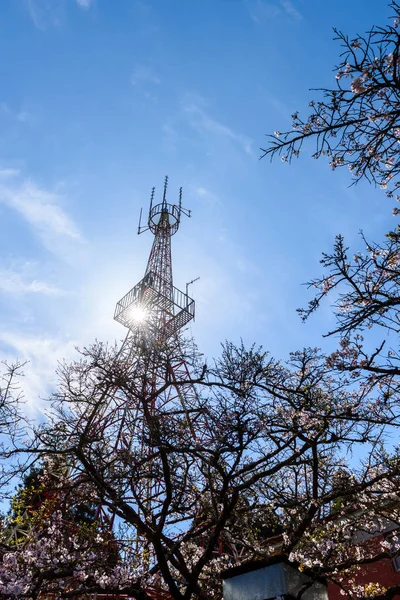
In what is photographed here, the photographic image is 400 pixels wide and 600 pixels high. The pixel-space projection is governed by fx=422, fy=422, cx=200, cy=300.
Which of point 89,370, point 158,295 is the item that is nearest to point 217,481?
point 89,370

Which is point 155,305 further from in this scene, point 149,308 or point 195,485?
point 195,485

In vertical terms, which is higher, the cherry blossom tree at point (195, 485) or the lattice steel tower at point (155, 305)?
the lattice steel tower at point (155, 305)

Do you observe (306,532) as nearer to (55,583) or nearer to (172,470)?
(172,470)

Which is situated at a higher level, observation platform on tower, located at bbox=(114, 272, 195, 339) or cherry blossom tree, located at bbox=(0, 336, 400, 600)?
observation platform on tower, located at bbox=(114, 272, 195, 339)

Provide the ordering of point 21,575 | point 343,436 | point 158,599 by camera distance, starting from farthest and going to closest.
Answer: point 158,599
point 21,575
point 343,436

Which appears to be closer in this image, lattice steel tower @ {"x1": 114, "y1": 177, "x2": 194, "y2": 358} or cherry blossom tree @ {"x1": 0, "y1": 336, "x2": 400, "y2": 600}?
cherry blossom tree @ {"x1": 0, "y1": 336, "x2": 400, "y2": 600}

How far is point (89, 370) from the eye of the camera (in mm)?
8852

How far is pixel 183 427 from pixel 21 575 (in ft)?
13.8

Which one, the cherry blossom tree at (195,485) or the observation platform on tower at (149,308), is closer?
the cherry blossom tree at (195,485)

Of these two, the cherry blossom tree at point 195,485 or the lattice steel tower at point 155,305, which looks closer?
the cherry blossom tree at point 195,485

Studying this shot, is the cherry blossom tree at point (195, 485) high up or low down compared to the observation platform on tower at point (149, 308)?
down

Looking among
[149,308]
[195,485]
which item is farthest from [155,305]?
[195,485]

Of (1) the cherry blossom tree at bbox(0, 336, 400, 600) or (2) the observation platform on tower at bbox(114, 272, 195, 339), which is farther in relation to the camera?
(2) the observation platform on tower at bbox(114, 272, 195, 339)

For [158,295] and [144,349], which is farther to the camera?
[158,295]
